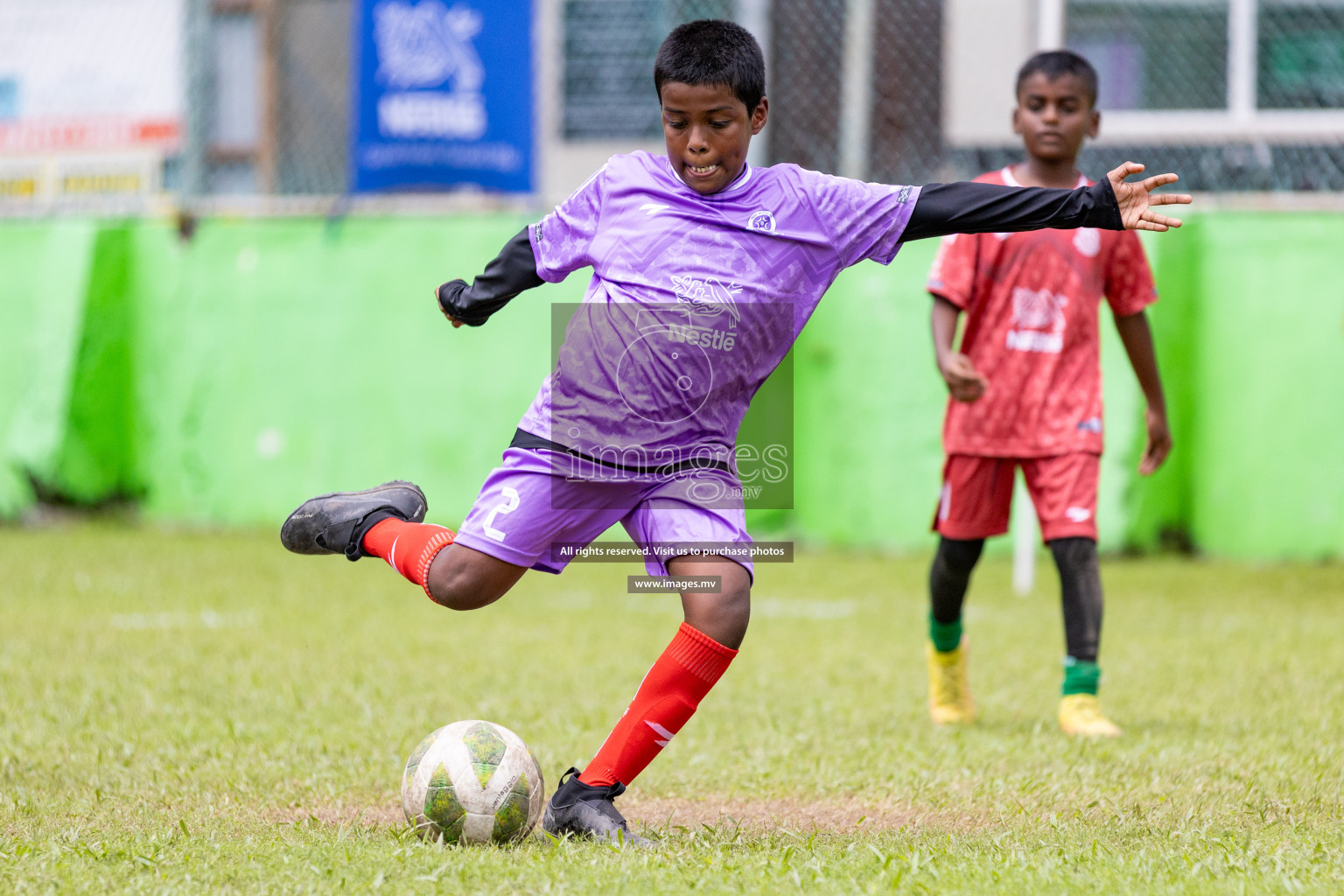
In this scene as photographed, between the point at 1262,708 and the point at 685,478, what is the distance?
8.80 feet

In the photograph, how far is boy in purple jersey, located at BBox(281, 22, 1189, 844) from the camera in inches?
134

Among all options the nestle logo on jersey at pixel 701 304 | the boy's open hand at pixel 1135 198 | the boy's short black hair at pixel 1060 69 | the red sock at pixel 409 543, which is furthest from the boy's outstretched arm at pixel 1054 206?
the boy's short black hair at pixel 1060 69

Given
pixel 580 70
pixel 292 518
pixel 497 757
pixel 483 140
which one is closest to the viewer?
pixel 497 757

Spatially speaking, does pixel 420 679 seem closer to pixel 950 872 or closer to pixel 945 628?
pixel 945 628

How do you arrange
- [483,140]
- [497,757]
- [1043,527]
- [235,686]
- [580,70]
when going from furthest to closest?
[580,70]
[483,140]
[235,686]
[1043,527]
[497,757]

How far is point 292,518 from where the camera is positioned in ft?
12.6

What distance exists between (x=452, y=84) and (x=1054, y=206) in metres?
7.34

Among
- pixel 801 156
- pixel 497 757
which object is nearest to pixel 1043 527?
pixel 497 757

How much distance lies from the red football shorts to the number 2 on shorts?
1957mm

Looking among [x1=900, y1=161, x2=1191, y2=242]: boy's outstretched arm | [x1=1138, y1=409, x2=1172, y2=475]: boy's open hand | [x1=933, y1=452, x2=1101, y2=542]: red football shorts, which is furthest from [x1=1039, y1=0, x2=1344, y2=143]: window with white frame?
[x1=900, y1=161, x2=1191, y2=242]: boy's outstretched arm

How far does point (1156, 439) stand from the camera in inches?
204

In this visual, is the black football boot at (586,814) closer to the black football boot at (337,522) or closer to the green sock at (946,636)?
the black football boot at (337,522)

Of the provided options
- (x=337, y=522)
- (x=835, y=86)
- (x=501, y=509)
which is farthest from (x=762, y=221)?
(x=835, y=86)

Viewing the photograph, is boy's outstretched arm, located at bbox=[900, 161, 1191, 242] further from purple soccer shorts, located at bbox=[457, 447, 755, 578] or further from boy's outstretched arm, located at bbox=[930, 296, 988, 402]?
boy's outstretched arm, located at bbox=[930, 296, 988, 402]
